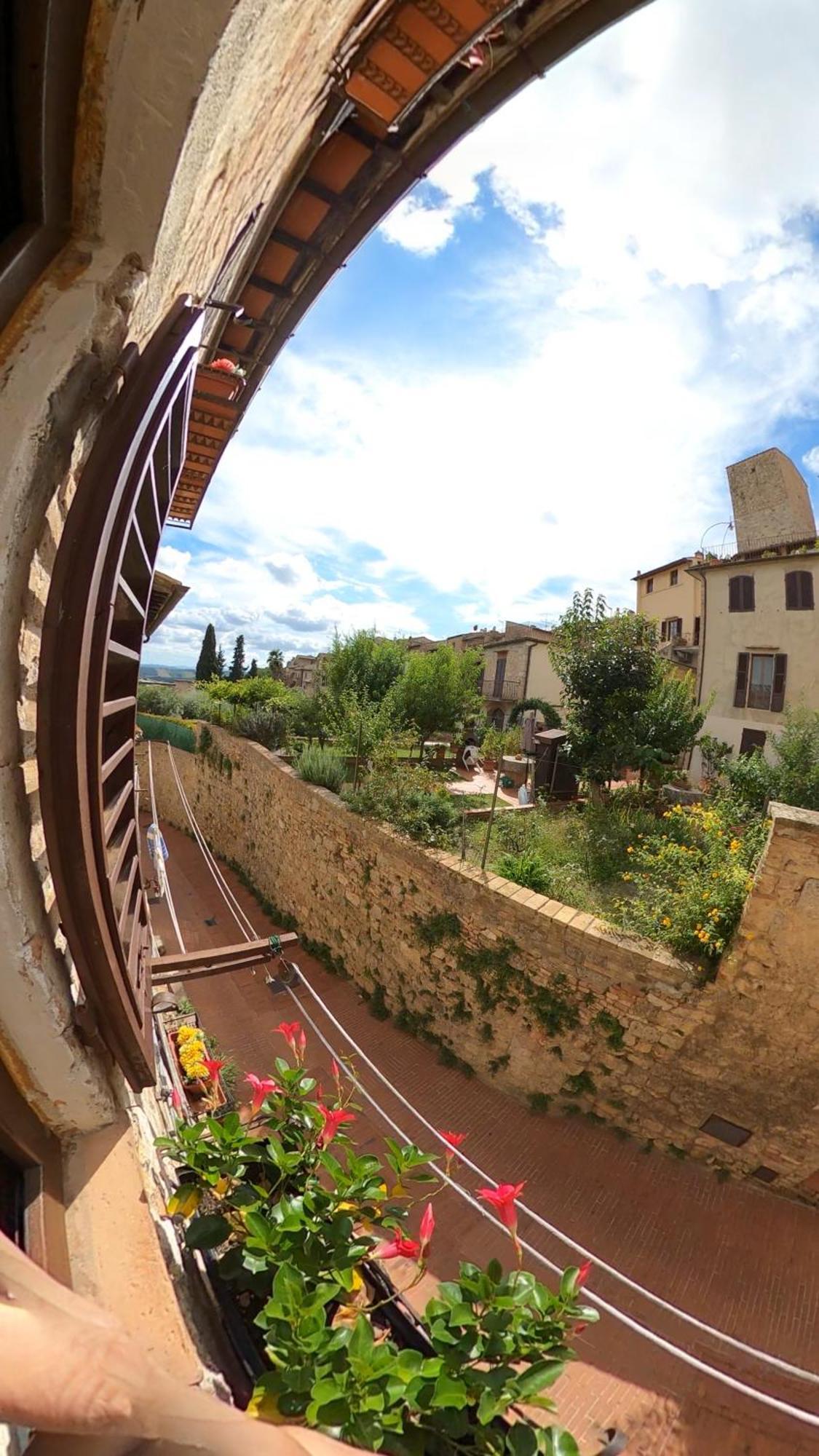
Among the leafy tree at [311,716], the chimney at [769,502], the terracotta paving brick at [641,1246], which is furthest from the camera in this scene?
the chimney at [769,502]

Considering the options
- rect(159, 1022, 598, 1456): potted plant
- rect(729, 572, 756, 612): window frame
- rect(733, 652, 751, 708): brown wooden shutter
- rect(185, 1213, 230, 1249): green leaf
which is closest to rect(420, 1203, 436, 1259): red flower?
rect(159, 1022, 598, 1456): potted plant

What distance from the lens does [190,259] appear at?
6.41ft

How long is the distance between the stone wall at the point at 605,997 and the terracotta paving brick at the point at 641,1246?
0.32 m

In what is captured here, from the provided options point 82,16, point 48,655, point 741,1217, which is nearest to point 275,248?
point 82,16

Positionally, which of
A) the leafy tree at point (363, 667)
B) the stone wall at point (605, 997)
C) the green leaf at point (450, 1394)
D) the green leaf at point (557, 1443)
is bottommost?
the stone wall at point (605, 997)

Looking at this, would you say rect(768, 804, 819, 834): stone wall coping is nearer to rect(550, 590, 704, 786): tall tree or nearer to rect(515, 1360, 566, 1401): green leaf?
rect(515, 1360, 566, 1401): green leaf

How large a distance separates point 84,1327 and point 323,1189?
1628 mm

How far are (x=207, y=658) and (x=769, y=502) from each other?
38.6 meters

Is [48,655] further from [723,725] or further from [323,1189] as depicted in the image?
[723,725]

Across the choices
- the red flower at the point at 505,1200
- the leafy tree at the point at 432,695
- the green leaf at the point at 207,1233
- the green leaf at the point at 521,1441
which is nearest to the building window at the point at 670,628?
the leafy tree at the point at 432,695

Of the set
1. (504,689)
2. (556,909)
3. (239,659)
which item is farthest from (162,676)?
(556,909)

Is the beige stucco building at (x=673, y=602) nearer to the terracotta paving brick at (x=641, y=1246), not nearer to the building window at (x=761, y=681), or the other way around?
the building window at (x=761, y=681)

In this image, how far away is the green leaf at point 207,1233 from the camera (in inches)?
70.3

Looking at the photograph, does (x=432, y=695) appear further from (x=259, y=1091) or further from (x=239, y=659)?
(x=239, y=659)
